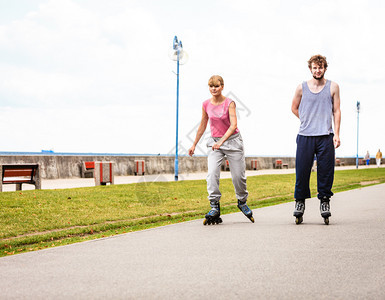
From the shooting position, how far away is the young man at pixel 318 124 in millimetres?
6930

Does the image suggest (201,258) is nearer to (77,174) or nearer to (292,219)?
(292,219)

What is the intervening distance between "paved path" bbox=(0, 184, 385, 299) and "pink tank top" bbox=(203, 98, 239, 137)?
1.33m

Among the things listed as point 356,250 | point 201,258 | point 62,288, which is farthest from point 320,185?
point 62,288

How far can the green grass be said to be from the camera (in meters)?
7.02

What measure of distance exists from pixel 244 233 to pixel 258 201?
5.91 metres

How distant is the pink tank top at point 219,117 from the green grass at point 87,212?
6.15ft

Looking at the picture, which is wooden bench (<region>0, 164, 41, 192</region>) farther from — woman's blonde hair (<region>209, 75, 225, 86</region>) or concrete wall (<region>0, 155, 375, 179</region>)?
woman's blonde hair (<region>209, 75, 225, 86</region>)

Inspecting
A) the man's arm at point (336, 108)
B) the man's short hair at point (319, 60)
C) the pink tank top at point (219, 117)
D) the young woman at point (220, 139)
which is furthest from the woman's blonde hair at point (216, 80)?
the man's arm at point (336, 108)

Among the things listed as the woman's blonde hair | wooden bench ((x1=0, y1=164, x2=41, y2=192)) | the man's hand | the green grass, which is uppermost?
the woman's blonde hair

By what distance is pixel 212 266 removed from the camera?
15.1ft

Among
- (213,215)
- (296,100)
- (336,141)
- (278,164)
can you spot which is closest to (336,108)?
(336,141)

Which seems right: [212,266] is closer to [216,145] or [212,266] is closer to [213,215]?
[216,145]

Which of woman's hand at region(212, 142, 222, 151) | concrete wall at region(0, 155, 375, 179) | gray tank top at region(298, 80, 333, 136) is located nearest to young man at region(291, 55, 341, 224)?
gray tank top at region(298, 80, 333, 136)

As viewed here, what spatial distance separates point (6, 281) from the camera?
4184 millimetres
